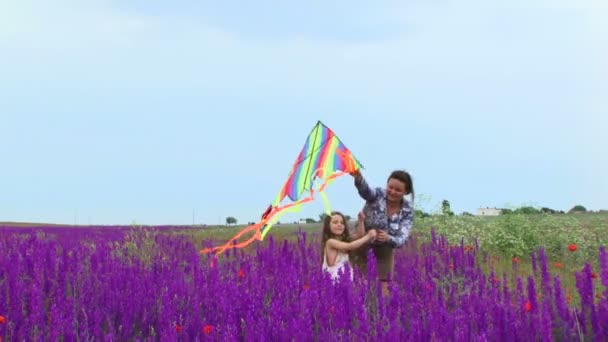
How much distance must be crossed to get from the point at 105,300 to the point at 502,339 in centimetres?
209

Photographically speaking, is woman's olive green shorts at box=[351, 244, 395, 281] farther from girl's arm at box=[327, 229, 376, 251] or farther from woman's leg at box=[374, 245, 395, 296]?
girl's arm at box=[327, 229, 376, 251]

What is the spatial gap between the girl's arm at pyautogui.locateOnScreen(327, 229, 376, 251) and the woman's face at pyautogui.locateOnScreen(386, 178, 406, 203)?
1.42ft

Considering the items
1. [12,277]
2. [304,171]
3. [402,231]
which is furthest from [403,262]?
[12,277]

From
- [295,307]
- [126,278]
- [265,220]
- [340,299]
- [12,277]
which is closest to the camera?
[295,307]

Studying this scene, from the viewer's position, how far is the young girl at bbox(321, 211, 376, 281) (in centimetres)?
595

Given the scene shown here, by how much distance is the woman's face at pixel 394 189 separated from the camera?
5.95m

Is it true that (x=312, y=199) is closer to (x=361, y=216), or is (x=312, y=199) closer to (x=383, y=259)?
(x=361, y=216)

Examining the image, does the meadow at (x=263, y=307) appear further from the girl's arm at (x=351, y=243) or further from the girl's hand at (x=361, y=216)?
the girl's hand at (x=361, y=216)

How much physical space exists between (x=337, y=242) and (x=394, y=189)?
704 mm

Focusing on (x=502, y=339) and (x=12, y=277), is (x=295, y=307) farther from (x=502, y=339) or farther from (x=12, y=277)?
(x=12, y=277)

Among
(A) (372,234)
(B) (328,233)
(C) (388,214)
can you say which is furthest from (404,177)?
(B) (328,233)

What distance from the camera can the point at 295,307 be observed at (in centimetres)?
315

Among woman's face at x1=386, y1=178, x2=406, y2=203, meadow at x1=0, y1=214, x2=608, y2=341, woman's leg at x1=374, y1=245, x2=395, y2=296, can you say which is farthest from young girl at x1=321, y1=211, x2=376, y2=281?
meadow at x1=0, y1=214, x2=608, y2=341

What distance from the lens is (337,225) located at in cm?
620
